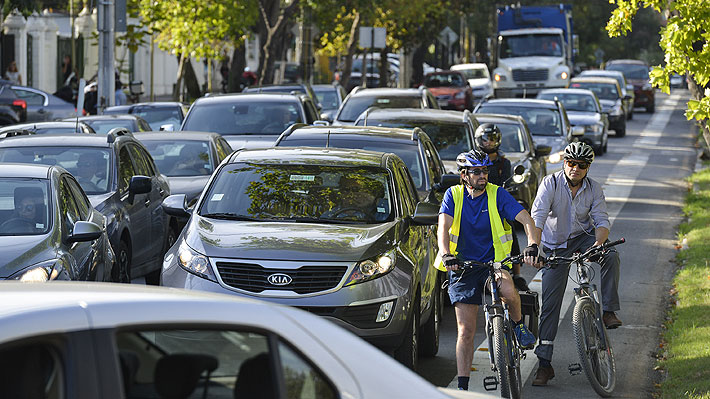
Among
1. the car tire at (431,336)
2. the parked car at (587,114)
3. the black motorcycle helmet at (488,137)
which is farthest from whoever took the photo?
the parked car at (587,114)

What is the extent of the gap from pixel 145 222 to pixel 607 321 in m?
5.12

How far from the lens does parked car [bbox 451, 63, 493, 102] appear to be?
5431cm

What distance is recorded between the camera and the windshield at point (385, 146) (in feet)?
42.4

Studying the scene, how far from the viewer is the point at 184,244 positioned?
9.15 m

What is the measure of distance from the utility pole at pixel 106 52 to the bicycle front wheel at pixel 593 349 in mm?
18828

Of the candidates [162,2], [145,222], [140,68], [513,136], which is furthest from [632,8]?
[140,68]

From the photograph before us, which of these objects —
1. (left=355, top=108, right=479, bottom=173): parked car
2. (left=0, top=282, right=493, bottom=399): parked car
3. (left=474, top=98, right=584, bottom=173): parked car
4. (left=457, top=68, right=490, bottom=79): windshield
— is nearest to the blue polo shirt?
(left=0, top=282, right=493, bottom=399): parked car

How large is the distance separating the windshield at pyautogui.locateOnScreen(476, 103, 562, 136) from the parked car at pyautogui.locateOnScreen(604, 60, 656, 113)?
31642 millimetres

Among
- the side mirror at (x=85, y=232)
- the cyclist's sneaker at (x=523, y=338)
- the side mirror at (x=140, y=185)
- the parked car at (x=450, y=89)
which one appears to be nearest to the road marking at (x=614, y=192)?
the cyclist's sneaker at (x=523, y=338)

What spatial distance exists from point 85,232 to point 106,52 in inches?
727

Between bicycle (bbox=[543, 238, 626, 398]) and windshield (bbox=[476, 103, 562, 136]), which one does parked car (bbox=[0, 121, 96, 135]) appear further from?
bicycle (bbox=[543, 238, 626, 398])

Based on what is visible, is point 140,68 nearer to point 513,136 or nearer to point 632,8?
point 513,136

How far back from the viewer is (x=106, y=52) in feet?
88.4

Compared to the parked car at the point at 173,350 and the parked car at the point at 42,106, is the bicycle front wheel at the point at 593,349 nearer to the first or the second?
the parked car at the point at 173,350
